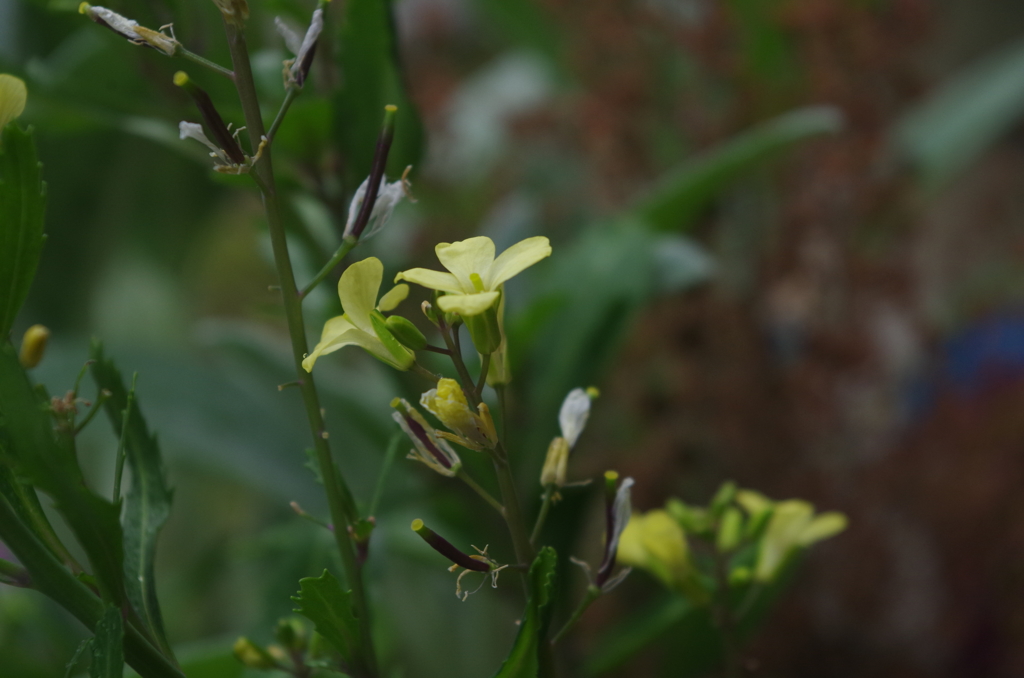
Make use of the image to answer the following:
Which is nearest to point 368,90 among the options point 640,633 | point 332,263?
point 332,263

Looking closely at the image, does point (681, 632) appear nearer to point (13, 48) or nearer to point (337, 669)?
point (337, 669)

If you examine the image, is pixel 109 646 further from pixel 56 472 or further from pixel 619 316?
pixel 619 316

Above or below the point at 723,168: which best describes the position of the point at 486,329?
below

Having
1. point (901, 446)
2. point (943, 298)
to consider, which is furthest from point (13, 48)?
point (943, 298)

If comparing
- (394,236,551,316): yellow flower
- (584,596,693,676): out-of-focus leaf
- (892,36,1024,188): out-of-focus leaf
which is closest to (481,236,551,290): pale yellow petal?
(394,236,551,316): yellow flower

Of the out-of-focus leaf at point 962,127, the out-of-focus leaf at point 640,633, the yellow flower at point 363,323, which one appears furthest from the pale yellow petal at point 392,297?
the out-of-focus leaf at point 962,127
